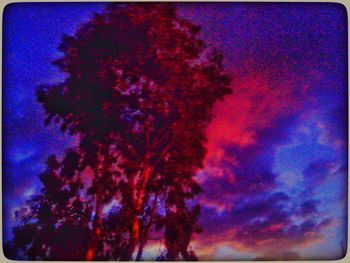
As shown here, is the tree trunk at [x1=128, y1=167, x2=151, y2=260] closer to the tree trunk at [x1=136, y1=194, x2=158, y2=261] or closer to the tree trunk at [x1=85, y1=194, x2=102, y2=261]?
the tree trunk at [x1=136, y1=194, x2=158, y2=261]

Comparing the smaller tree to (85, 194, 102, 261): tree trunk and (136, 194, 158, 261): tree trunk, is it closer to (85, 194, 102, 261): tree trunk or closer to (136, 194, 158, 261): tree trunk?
(85, 194, 102, 261): tree trunk

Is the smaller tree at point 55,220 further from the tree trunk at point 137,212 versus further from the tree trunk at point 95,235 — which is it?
the tree trunk at point 137,212

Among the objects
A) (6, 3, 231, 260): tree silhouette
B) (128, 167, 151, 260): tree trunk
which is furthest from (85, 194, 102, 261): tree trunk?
(128, 167, 151, 260): tree trunk

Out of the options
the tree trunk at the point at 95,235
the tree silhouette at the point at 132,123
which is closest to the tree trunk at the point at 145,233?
the tree silhouette at the point at 132,123

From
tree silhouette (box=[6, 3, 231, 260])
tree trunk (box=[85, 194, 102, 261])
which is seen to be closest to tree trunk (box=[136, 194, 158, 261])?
tree silhouette (box=[6, 3, 231, 260])

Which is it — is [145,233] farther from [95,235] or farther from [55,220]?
[55,220]

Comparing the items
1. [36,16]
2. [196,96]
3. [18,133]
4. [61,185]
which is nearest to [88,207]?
[61,185]

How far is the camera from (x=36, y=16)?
351 centimetres

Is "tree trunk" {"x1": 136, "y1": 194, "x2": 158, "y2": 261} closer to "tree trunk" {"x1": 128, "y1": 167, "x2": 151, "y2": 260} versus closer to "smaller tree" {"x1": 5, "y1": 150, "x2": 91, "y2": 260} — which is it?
"tree trunk" {"x1": 128, "y1": 167, "x2": 151, "y2": 260}

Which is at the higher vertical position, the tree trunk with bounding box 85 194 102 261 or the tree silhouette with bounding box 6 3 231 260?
the tree silhouette with bounding box 6 3 231 260

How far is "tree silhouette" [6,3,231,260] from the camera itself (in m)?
3.52

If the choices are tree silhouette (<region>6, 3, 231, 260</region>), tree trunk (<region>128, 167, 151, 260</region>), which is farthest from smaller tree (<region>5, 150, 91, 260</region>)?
tree trunk (<region>128, 167, 151, 260</region>)

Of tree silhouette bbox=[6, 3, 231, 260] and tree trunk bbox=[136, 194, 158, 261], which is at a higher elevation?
tree silhouette bbox=[6, 3, 231, 260]

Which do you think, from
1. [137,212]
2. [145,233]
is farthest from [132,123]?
[145,233]
